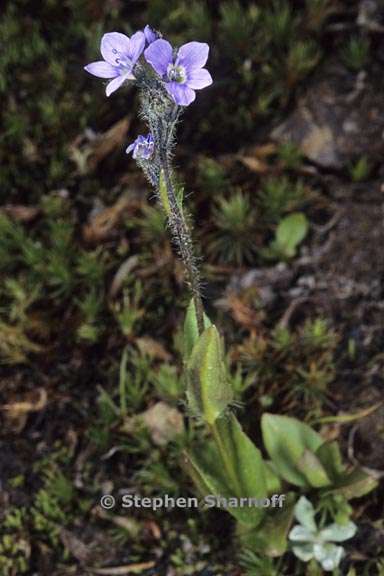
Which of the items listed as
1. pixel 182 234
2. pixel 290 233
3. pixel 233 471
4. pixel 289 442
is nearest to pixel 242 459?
pixel 233 471

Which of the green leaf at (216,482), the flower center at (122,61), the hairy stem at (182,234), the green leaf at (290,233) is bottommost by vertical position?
the green leaf at (216,482)

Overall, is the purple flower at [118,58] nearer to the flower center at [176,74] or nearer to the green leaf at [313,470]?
the flower center at [176,74]

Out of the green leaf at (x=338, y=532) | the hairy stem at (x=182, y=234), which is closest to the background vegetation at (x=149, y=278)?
the green leaf at (x=338, y=532)

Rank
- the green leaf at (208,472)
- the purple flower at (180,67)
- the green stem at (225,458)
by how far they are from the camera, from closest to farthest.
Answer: the purple flower at (180,67)
the green stem at (225,458)
the green leaf at (208,472)

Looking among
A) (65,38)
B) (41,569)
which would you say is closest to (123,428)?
(41,569)

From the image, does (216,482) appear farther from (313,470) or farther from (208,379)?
(208,379)

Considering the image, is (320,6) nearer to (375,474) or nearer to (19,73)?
(19,73)

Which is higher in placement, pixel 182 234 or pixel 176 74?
pixel 176 74
